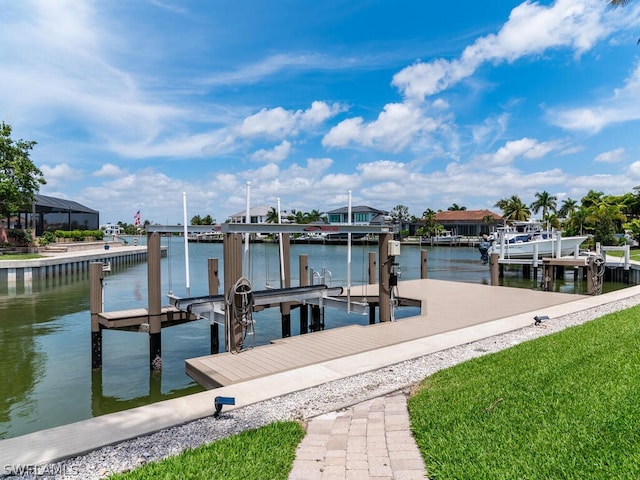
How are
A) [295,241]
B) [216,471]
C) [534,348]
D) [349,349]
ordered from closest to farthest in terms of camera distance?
[216,471], [534,348], [349,349], [295,241]

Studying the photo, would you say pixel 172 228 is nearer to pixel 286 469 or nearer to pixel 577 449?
pixel 286 469

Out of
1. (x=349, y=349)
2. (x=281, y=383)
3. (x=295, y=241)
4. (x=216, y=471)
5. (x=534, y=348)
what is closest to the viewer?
(x=216, y=471)

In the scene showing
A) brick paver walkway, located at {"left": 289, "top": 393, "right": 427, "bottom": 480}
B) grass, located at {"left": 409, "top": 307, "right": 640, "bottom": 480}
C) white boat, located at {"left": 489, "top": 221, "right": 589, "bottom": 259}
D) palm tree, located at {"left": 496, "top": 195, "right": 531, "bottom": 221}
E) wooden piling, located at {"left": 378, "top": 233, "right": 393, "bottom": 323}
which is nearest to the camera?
grass, located at {"left": 409, "top": 307, "right": 640, "bottom": 480}

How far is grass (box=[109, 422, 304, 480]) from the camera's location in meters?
3.77

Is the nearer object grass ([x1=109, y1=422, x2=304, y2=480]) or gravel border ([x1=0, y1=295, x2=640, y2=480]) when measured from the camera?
grass ([x1=109, y1=422, x2=304, y2=480])

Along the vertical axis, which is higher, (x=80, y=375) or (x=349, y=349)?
(x=349, y=349)

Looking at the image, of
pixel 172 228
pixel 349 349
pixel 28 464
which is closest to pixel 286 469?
pixel 28 464

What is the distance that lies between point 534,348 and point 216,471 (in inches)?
229

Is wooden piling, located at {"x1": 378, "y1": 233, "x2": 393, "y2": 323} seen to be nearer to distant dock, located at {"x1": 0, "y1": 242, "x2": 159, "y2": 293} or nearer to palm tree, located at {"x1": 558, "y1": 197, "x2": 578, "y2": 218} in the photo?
distant dock, located at {"x1": 0, "y1": 242, "x2": 159, "y2": 293}

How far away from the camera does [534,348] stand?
296 inches

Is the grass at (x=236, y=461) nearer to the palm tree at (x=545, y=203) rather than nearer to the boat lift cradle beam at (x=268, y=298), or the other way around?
the boat lift cradle beam at (x=268, y=298)

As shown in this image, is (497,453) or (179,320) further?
(179,320)

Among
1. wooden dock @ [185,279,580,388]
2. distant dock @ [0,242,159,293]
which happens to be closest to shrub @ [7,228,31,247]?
distant dock @ [0,242,159,293]

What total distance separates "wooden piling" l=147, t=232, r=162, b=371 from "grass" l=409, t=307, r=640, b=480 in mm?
6403
